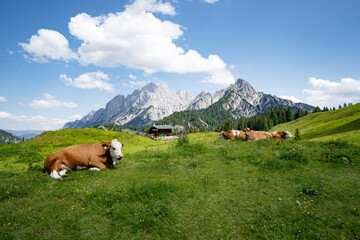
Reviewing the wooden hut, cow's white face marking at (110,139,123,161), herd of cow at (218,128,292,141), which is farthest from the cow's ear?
the wooden hut

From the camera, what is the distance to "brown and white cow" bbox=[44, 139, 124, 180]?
10277mm

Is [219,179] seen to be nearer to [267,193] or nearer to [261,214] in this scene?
[267,193]

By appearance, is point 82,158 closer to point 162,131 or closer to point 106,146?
point 106,146

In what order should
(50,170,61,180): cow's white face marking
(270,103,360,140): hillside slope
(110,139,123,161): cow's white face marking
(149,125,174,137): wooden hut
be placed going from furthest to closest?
(149,125,174,137): wooden hut
(270,103,360,140): hillside slope
(110,139,123,161): cow's white face marking
(50,170,61,180): cow's white face marking

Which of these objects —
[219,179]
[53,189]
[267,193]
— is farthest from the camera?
[219,179]

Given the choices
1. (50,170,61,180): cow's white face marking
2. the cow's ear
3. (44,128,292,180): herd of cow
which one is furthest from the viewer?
the cow's ear

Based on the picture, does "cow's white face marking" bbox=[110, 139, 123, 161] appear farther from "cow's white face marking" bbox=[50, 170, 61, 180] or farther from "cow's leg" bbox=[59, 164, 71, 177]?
"cow's white face marking" bbox=[50, 170, 61, 180]

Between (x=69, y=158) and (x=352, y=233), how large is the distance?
13.3 meters

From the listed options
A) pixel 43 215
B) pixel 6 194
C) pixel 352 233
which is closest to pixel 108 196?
A: pixel 43 215

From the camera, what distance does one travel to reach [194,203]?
6.94 m

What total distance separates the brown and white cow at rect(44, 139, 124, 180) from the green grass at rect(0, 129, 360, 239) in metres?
0.71

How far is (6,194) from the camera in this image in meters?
7.32

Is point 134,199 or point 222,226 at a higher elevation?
point 134,199

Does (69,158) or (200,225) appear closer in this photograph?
(200,225)
